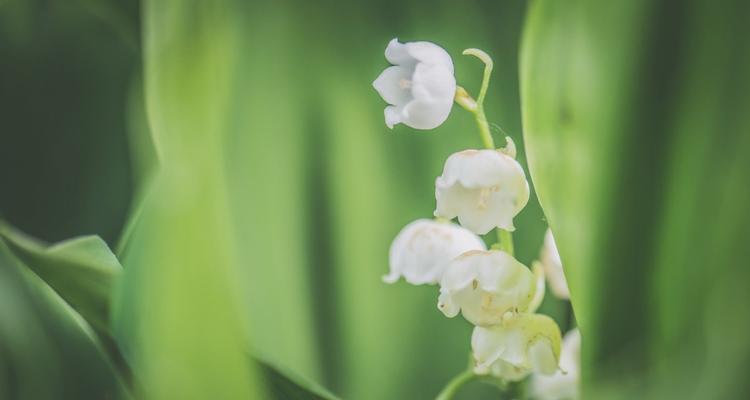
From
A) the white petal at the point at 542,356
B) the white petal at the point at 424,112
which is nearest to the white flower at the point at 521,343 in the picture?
the white petal at the point at 542,356

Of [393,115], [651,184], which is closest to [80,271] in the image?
[393,115]

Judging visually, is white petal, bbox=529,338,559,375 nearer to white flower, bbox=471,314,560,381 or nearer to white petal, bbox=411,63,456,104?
white flower, bbox=471,314,560,381

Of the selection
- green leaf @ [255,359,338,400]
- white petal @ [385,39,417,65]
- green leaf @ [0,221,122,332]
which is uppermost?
white petal @ [385,39,417,65]

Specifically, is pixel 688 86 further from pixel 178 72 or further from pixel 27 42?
pixel 27 42

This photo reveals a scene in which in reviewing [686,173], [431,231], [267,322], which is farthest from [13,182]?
[686,173]

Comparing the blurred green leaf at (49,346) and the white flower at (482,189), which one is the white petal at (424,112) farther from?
the blurred green leaf at (49,346)

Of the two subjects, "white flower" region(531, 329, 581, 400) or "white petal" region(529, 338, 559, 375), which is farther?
"white flower" region(531, 329, 581, 400)

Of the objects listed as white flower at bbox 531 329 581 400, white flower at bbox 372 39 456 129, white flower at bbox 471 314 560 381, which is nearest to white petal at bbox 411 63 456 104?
white flower at bbox 372 39 456 129

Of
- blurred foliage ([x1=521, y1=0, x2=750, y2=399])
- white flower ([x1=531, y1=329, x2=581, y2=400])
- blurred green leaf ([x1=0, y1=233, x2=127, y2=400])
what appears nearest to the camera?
blurred foliage ([x1=521, y1=0, x2=750, y2=399])
